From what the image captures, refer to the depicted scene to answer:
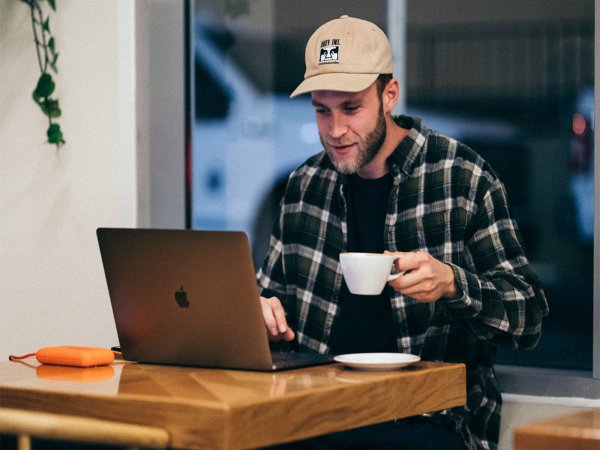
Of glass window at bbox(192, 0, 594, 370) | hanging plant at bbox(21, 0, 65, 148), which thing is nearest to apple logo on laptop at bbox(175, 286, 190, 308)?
glass window at bbox(192, 0, 594, 370)

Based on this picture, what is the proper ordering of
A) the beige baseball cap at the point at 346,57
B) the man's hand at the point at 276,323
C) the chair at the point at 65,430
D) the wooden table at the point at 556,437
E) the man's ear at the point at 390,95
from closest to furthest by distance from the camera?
the wooden table at the point at 556,437 < the chair at the point at 65,430 < the man's hand at the point at 276,323 < the beige baseball cap at the point at 346,57 < the man's ear at the point at 390,95

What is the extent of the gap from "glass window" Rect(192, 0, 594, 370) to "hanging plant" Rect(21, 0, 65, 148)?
1.70ft

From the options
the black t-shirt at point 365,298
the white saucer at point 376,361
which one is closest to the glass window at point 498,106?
the black t-shirt at point 365,298

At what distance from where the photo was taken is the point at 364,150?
2.31 m

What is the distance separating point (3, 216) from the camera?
2.98m

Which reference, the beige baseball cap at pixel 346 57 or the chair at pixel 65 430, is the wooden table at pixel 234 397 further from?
the beige baseball cap at pixel 346 57

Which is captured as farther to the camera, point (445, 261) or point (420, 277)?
point (445, 261)

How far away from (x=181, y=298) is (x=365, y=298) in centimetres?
67

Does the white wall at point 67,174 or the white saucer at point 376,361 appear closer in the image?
the white saucer at point 376,361

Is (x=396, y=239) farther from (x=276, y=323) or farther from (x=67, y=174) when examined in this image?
(x=67, y=174)

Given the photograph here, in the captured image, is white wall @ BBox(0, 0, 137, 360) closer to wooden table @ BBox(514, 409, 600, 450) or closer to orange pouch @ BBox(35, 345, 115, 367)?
Answer: orange pouch @ BBox(35, 345, 115, 367)

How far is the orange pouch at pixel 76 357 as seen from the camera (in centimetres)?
184

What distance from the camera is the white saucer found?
171cm

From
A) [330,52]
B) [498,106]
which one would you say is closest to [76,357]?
[330,52]
